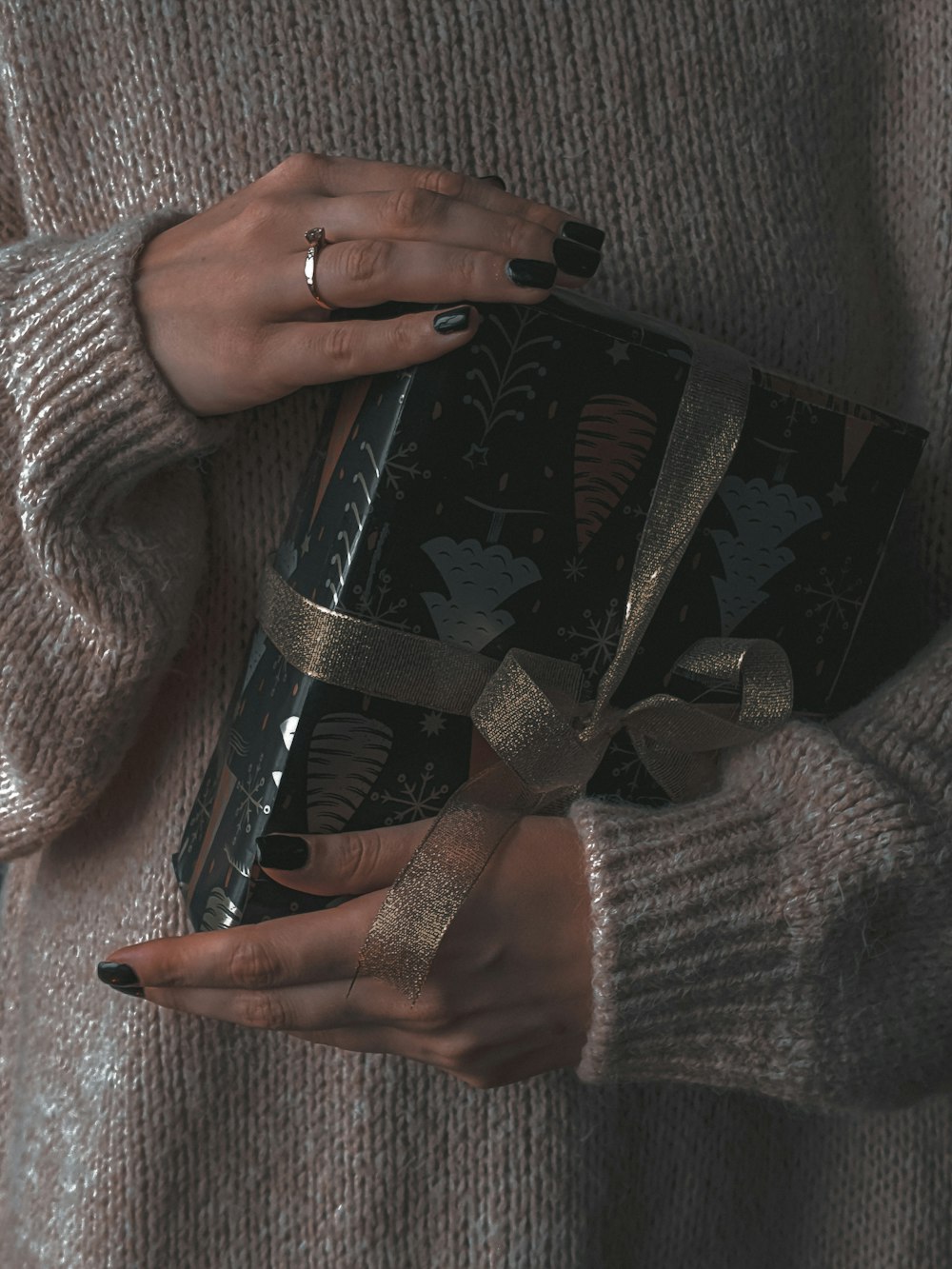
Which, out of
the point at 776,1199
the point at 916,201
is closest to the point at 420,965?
the point at 776,1199

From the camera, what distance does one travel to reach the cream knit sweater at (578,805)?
0.52 meters

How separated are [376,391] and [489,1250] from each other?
0.48 meters

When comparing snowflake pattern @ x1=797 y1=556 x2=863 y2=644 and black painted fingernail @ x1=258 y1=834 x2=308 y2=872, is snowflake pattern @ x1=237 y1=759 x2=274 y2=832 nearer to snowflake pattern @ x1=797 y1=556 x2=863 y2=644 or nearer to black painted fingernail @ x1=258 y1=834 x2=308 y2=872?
black painted fingernail @ x1=258 y1=834 x2=308 y2=872

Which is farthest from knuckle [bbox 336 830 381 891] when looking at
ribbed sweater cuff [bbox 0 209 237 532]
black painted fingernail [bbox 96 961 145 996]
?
ribbed sweater cuff [bbox 0 209 237 532]

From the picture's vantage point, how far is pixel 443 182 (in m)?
0.48

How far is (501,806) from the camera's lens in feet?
1.72

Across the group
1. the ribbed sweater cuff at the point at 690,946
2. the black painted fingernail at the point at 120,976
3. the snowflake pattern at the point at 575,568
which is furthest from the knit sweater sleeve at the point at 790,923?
the black painted fingernail at the point at 120,976

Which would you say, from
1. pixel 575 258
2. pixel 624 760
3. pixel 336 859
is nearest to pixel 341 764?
pixel 336 859

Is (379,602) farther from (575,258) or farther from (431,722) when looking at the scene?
(575,258)

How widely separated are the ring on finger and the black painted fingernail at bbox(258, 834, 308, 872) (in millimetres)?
235

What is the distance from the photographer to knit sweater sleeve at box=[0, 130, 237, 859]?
1.72ft

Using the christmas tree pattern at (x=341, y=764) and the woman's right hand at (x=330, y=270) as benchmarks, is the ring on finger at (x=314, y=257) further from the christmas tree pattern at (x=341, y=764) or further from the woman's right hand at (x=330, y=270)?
the christmas tree pattern at (x=341, y=764)

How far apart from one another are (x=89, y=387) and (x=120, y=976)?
0.27m

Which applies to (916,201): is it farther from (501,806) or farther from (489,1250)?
(489,1250)
